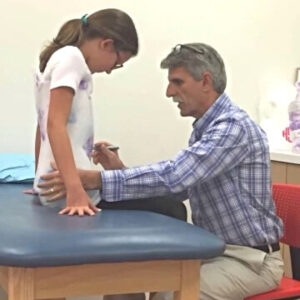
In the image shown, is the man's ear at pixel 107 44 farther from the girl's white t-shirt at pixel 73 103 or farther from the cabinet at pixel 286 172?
the cabinet at pixel 286 172

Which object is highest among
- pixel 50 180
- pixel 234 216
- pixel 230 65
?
pixel 230 65

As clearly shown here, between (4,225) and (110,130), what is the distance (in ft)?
4.55

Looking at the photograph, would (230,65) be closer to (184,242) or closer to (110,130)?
(110,130)

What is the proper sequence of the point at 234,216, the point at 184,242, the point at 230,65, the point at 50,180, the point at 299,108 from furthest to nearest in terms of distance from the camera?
the point at 230,65 → the point at 299,108 → the point at 234,216 → the point at 50,180 → the point at 184,242

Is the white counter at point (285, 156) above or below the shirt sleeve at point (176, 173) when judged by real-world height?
below

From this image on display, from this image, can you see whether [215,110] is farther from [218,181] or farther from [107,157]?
[107,157]

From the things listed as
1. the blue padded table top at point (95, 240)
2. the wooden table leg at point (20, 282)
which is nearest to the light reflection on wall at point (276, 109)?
the blue padded table top at point (95, 240)

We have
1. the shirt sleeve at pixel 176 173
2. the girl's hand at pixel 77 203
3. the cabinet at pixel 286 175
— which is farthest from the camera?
the cabinet at pixel 286 175

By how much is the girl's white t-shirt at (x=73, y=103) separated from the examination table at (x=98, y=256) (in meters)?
0.27

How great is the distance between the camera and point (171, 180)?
155 centimetres

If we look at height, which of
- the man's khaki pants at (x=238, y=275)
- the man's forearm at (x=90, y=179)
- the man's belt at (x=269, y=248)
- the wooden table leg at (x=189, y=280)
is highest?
the man's forearm at (x=90, y=179)

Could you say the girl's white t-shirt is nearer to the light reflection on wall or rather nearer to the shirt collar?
the shirt collar

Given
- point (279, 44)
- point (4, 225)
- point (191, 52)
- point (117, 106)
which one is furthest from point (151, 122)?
point (4, 225)

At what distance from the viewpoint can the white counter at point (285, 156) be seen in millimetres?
2417
